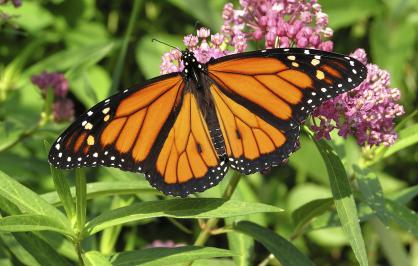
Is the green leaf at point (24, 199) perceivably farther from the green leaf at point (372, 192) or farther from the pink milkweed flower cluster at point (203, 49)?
the green leaf at point (372, 192)

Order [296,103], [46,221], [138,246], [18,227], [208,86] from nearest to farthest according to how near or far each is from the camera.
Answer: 1. [18,227]
2. [46,221]
3. [296,103]
4. [208,86]
5. [138,246]

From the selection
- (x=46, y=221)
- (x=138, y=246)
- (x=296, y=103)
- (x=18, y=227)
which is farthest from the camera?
(x=138, y=246)

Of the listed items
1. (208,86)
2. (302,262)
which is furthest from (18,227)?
(302,262)

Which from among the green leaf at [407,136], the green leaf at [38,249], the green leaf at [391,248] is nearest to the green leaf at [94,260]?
the green leaf at [38,249]

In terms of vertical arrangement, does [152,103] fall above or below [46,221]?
above

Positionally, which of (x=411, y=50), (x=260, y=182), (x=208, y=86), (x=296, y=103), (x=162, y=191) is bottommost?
(x=162, y=191)

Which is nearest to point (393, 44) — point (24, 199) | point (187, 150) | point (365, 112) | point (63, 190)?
point (365, 112)

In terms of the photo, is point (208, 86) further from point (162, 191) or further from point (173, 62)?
point (162, 191)

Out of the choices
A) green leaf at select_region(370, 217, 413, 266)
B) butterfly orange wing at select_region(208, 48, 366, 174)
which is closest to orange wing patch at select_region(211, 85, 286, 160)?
butterfly orange wing at select_region(208, 48, 366, 174)
